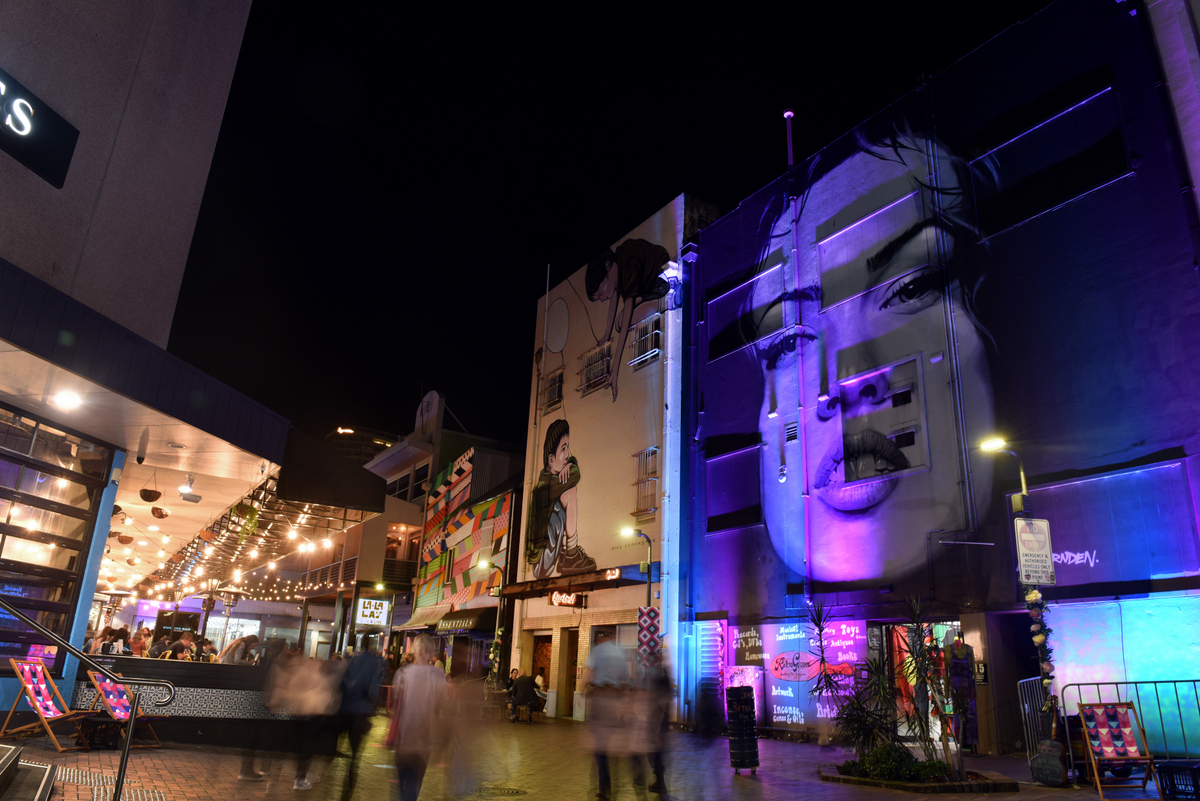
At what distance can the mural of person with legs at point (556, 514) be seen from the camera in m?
Answer: 25.5

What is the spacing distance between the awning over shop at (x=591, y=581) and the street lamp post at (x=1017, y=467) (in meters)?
9.94

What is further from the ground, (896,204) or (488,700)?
(896,204)

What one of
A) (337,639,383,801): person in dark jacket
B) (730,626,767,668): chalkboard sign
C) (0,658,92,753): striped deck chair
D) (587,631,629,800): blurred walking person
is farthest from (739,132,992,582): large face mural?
(0,658,92,753): striped deck chair

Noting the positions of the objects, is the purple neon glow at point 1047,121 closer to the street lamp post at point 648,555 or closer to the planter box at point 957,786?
the planter box at point 957,786

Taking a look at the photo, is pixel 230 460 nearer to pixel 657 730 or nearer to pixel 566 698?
pixel 657 730

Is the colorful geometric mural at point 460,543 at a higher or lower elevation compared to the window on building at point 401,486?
lower

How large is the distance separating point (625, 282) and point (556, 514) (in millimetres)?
8418

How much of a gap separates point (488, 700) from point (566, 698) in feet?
8.44

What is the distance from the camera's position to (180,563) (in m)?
28.1

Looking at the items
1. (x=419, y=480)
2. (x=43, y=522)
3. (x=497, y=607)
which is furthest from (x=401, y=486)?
(x=43, y=522)

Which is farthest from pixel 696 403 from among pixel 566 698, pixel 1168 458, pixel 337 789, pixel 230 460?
pixel 337 789

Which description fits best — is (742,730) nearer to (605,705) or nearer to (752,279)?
(605,705)

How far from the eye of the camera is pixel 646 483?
22672mm

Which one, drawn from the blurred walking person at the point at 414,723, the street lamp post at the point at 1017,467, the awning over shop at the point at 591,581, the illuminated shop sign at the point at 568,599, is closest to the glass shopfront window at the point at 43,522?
the blurred walking person at the point at 414,723
